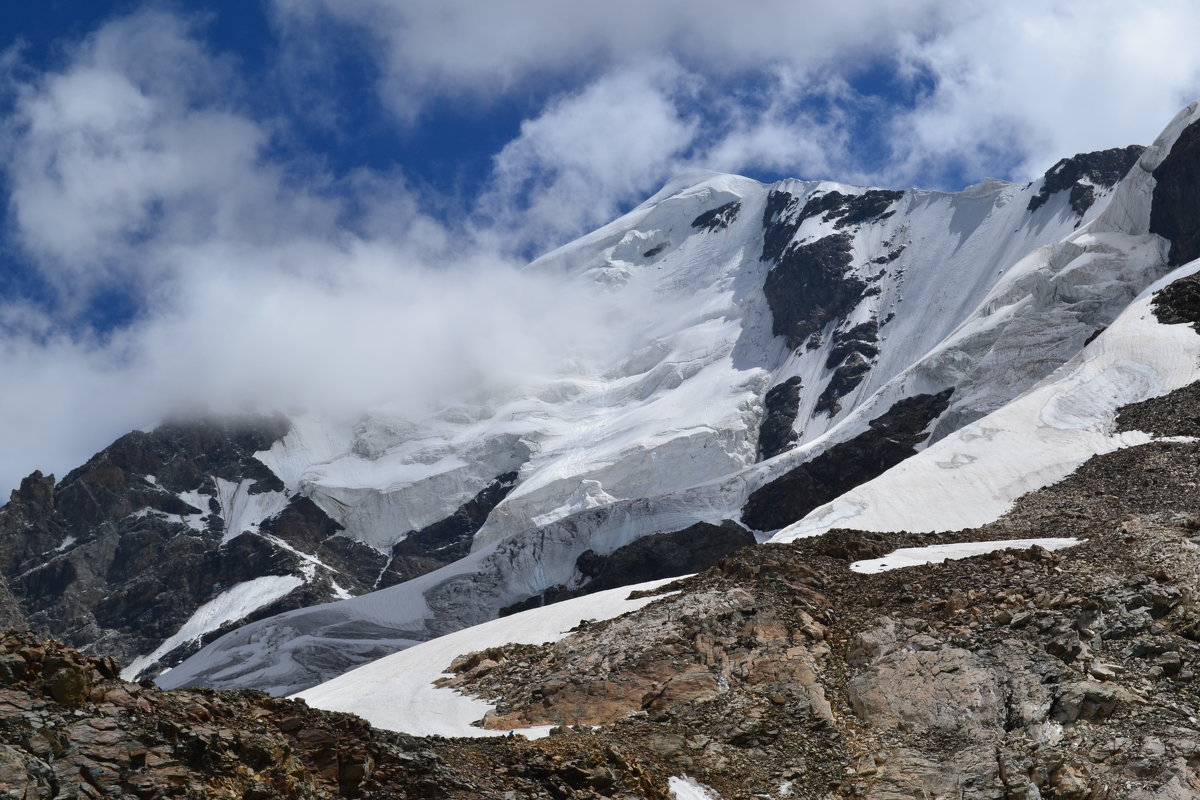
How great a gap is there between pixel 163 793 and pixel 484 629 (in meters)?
24.6

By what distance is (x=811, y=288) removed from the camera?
18275 cm

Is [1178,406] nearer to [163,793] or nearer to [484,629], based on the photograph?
[484,629]

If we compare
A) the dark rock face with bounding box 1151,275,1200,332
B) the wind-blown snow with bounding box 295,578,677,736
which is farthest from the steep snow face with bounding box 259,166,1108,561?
the wind-blown snow with bounding box 295,578,677,736

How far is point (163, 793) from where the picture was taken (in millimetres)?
13320

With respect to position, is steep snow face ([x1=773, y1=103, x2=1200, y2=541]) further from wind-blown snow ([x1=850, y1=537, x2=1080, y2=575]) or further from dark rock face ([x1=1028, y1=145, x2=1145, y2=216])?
dark rock face ([x1=1028, y1=145, x2=1145, y2=216])

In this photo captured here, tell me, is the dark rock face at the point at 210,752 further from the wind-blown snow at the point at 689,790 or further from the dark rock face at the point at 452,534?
the dark rock face at the point at 452,534

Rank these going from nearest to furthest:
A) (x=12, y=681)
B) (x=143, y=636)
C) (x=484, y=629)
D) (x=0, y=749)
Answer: (x=0, y=749), (x=12, y=681), (x=484, y=629), (x=143, y=636)

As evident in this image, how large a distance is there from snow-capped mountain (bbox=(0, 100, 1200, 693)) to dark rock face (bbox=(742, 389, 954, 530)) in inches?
10.7

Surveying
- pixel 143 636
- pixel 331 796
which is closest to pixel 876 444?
pixel 331 796

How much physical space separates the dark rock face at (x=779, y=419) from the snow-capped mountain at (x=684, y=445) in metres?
0.44

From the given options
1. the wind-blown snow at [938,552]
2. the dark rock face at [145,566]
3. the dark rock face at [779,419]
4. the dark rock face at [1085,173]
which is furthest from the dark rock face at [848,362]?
the wind-blown snow at [938,552]

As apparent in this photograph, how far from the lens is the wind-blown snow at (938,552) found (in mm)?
30856

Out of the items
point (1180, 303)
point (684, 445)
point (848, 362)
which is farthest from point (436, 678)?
point (848, 362)

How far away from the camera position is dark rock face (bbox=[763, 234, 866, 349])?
572 feet
